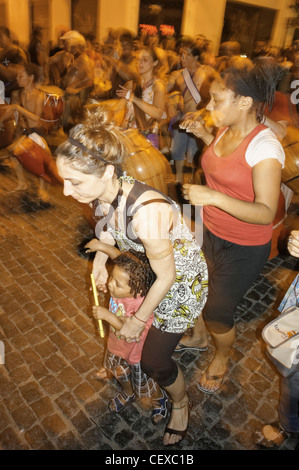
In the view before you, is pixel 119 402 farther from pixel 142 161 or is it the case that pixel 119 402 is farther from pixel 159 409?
pixel 142 161

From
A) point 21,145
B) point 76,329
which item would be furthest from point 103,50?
point 76,329

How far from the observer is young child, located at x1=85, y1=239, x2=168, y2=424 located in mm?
1982

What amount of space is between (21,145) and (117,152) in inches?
132

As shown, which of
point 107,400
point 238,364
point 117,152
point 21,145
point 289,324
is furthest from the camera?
point 21,145

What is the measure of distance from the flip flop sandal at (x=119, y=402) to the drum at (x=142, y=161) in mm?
2085

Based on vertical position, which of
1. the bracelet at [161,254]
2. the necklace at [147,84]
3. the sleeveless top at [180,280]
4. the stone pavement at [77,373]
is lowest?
the stone pavement at [77,373]

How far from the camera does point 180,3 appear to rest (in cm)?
1425

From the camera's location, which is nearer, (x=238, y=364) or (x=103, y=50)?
(x=238, y=364)

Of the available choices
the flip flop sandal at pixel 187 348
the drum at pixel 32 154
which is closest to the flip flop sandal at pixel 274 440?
the flip flop sandal at pixel 187 348

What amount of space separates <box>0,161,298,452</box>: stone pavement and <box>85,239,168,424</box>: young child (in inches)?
5.3

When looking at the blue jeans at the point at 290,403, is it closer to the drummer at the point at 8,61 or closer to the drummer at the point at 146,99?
the drummer at the point at 146,99

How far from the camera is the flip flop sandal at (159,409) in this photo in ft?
8.25

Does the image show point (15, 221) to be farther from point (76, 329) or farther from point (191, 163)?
point (191, 163)

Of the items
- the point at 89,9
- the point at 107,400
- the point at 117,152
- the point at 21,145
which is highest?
the point at 89,9
